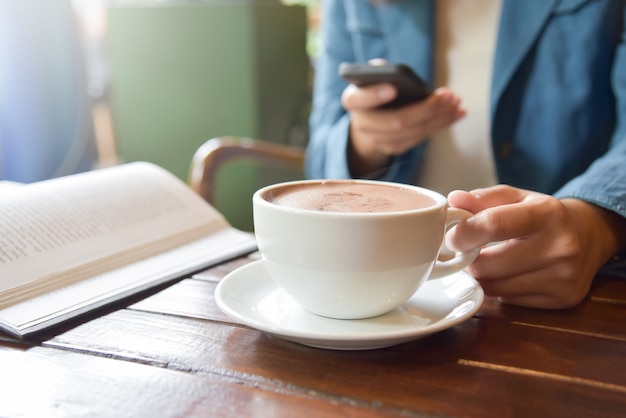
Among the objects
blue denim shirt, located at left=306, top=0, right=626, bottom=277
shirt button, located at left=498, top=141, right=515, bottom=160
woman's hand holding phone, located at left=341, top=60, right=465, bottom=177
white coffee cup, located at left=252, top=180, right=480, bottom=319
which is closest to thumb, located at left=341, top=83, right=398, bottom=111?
woman's hand holding phone, located at left=341, top=60, right=465, bottom=177

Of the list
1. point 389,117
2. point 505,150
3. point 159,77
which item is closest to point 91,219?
point 389,117

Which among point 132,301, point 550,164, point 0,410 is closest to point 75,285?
point 132,301

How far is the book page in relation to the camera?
54cm

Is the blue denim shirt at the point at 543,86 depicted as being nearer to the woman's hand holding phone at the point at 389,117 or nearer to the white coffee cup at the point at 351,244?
the woman's hand holding phone at the point at 389,117

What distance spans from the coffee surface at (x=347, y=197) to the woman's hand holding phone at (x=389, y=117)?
12.4 inches

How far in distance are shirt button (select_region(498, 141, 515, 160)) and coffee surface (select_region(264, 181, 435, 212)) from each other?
0.56 meters

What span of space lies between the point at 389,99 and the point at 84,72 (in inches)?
59.3

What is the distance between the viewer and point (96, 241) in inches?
23.3

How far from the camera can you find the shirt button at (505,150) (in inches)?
38.1

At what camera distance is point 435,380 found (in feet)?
1.19

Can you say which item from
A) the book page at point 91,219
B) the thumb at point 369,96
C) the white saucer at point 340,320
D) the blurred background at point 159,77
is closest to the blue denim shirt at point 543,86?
the thumb at point 369,96

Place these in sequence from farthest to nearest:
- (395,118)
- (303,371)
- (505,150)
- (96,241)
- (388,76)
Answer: (505,150)
(395,118)
(388,76)
(96,241)
(303,371)

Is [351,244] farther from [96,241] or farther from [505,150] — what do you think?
[505,150]

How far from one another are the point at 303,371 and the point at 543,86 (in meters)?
0.76
